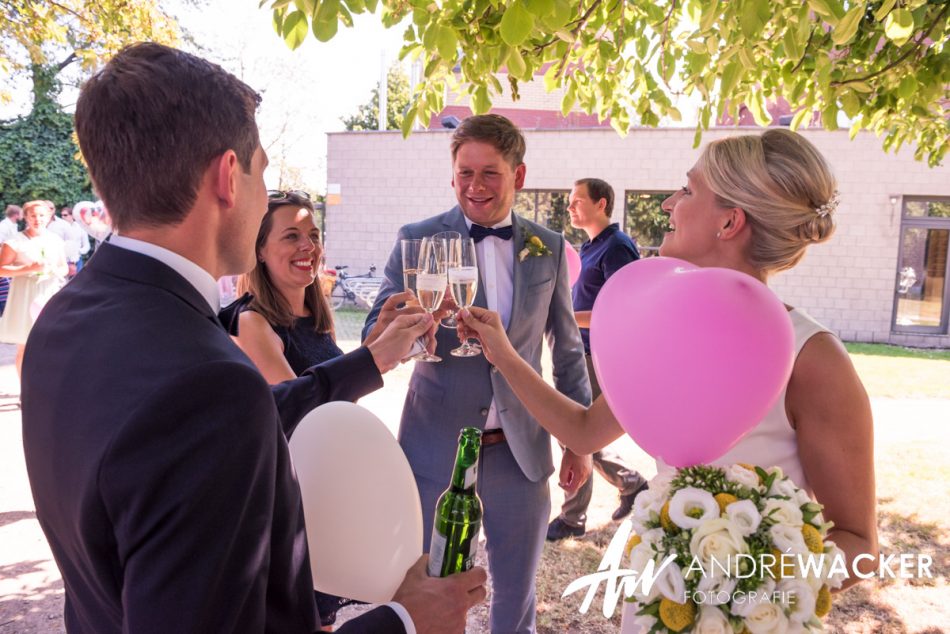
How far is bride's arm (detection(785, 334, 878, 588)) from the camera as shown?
1.55m

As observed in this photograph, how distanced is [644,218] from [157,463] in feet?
51.3

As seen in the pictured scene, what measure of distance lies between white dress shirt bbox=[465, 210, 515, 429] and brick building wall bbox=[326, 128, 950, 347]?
41.1 feet

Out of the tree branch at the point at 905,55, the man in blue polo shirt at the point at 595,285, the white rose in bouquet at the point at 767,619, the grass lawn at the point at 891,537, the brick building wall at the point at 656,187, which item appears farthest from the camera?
the brick building wall at the point at 656,187

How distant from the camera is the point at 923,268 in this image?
47.9 feet

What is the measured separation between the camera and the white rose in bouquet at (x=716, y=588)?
1204 millimetres

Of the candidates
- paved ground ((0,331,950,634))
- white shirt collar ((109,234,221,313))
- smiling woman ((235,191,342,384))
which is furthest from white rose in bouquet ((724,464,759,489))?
paved ground ((0,331,950,634))

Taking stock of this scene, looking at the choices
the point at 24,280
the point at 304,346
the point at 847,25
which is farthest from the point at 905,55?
the point at 24,280

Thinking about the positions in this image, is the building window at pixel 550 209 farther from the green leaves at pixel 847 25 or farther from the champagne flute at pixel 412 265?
the green leaves at pixel 847 25

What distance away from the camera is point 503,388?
2734 mm

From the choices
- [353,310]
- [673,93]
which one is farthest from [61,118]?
[673,93]

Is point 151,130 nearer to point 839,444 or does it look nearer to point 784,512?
point 784,512

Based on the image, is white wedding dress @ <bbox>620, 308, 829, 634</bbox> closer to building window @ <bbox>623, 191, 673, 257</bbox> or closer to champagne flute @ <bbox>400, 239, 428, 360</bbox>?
champagne flute @ <bbox>400, 239, 428, 360</bbox>

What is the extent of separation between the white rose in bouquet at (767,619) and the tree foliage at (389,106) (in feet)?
144

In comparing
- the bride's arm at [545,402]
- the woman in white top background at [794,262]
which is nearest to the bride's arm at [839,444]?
the woman in white top background at [794,262]
